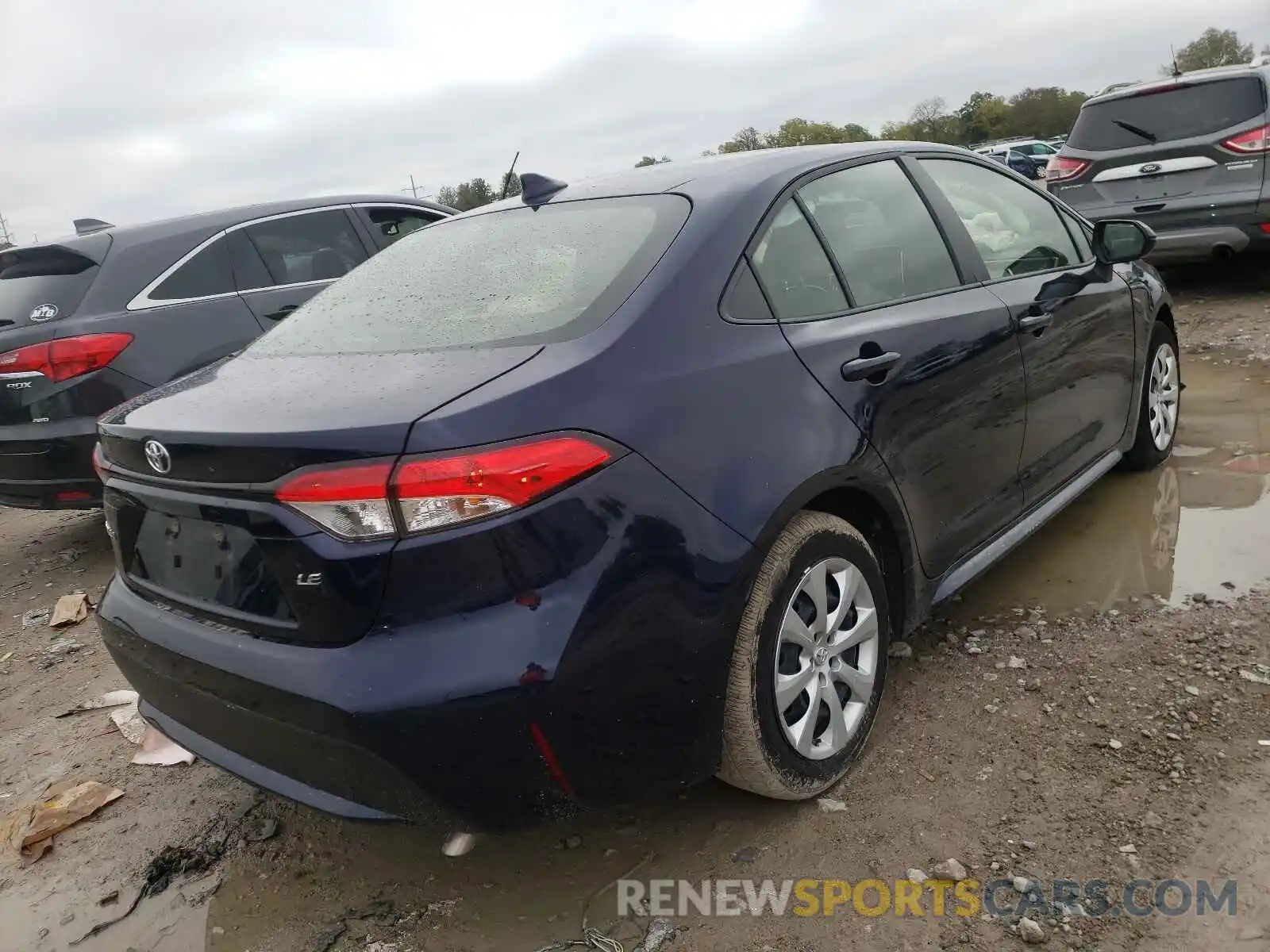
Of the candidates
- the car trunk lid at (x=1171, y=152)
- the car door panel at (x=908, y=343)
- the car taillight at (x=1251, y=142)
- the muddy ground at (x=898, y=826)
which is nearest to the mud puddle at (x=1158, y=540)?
the muddy ground at (x=898, y=826)

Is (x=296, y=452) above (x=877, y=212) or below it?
below

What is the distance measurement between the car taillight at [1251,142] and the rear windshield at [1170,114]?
13cm

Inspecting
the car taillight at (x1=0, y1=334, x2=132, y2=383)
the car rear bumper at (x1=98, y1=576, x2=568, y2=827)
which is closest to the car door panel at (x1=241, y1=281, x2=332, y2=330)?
the car taillight at (x1=0, y1=334, x2=132, y2=383)

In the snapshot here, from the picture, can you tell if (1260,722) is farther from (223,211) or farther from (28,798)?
(223,211)

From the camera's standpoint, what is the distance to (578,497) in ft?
6.03

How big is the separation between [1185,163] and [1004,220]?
5142 millimetres

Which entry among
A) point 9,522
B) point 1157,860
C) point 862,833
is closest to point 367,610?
point 862,833

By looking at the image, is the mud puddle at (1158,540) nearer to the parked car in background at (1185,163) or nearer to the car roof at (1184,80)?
the parked car in background at (1185,163)

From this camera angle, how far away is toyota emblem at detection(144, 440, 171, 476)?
80.0 inches

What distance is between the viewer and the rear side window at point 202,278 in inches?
188

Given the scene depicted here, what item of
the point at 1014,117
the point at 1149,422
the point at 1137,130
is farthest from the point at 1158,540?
the point at 1014,117

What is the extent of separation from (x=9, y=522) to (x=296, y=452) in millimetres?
5665

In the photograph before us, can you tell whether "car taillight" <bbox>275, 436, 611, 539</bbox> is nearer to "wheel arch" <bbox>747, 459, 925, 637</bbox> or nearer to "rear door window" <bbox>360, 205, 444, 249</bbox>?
"wheel arch" <bbox>747, 459, 925, 637</bbox>

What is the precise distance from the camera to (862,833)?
2336 mm
